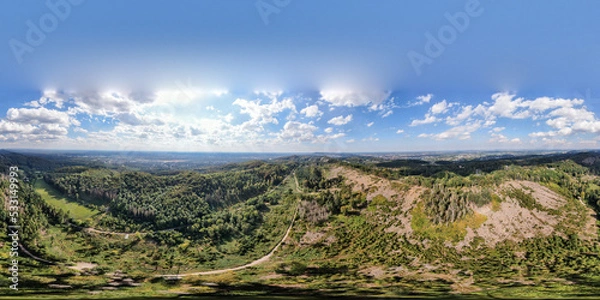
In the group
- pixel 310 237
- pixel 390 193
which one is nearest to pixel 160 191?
pixel 310 237

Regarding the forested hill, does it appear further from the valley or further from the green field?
the green field

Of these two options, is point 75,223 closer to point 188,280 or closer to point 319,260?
point 188,280

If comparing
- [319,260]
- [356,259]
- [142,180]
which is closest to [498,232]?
[356,259]

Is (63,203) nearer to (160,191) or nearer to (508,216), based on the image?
(160,191)

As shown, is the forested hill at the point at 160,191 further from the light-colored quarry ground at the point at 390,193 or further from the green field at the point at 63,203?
the light-colored quarry ground at the point at 390,193

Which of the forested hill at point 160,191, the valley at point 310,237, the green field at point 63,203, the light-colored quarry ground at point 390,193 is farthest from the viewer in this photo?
the forested hill at point 160,191

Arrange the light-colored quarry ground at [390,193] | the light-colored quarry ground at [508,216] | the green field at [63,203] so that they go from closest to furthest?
the light-colored quarry ground at [508,216]
the light-colored quarry ground at [390,193]
the green field at [63,203]

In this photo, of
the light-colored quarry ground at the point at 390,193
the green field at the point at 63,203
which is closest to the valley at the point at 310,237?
the green field at the point at 63,203

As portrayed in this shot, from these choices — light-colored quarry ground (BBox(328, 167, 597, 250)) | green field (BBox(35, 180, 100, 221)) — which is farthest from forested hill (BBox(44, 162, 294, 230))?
light-colored quarry ground (BBox(328, 167, 597, 250))
